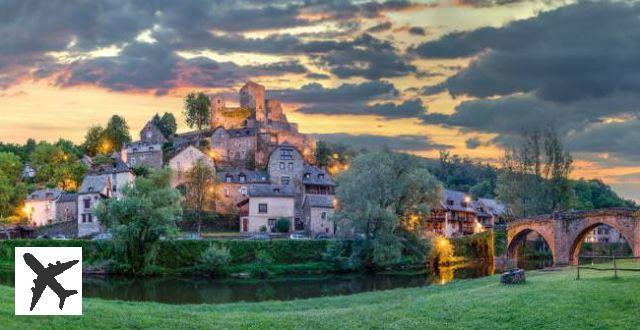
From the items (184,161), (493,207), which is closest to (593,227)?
(184,161)

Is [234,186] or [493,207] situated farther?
[493,207]

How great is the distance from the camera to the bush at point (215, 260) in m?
65.9

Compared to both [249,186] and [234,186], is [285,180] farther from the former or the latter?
[234,186]

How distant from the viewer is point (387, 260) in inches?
2527

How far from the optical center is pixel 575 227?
58781 mm

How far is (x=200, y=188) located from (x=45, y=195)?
23.1 metres

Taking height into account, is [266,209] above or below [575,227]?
above

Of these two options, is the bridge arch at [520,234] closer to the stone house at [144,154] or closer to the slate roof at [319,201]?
the slate roof at [319,201]

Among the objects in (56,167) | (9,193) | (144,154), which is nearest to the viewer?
(9,193)

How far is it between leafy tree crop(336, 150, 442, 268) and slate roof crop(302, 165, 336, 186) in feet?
82.2

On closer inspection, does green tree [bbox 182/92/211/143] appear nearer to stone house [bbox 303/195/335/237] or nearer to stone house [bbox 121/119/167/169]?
stone house [bbox 121/119/167/169]

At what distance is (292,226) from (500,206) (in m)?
47.7

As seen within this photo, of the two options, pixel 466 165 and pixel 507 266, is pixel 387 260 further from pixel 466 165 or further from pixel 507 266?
pixel 466 165

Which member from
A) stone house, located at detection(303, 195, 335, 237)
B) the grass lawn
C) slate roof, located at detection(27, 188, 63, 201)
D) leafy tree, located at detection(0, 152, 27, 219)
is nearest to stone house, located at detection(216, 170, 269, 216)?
stone house, located at detection(303, 195, 335, 237)
